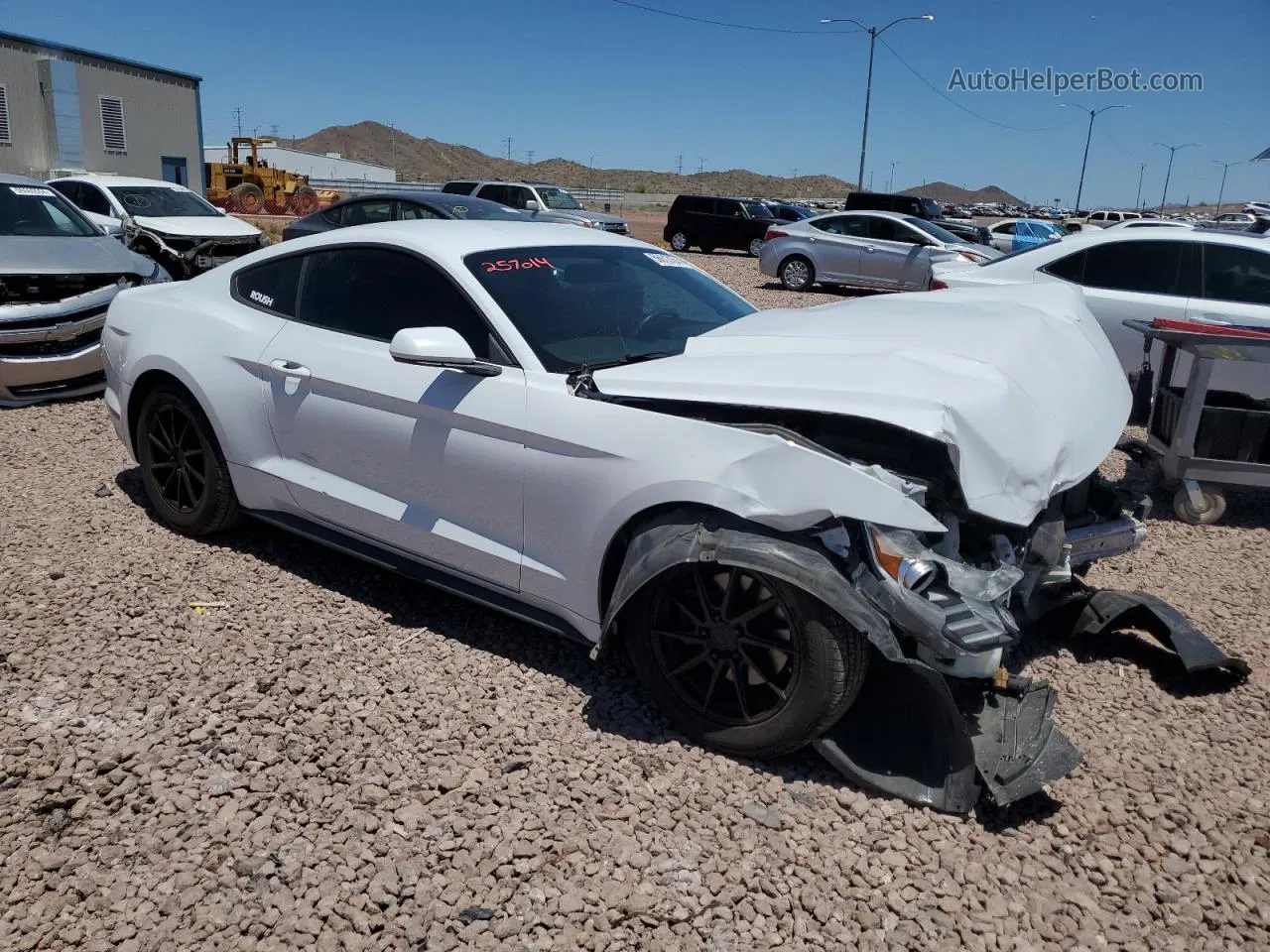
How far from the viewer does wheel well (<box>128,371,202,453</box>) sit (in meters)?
4.64

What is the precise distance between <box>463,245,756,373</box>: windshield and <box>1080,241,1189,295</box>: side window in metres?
4.60

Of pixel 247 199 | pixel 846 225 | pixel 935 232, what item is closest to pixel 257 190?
pixel 247 199

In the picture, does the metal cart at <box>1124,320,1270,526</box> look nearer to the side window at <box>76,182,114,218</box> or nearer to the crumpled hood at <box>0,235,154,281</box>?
the crumpled hood at <box>0,235,154,281</box>

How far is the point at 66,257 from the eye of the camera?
7.98m

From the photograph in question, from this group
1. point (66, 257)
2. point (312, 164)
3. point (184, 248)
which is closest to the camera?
point (66, 257)

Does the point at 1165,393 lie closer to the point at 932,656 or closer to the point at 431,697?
the point at 932,656

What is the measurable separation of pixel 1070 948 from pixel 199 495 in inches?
162

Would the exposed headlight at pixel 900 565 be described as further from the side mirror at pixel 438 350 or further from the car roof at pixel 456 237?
the car roof at pixel 456 237

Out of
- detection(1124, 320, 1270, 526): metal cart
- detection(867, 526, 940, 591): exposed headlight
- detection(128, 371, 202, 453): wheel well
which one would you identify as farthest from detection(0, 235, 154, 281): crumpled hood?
detection(1124, 320, 1270, 526): metal cart

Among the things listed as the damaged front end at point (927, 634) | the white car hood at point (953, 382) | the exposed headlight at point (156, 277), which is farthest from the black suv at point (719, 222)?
the damaged front end at point (927, 634)

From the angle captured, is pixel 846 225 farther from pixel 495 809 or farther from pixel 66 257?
pixel 495 809

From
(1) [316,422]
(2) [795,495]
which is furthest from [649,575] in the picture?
(1) [316,422]

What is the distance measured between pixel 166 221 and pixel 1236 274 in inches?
496

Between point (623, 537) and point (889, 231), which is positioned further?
point (889, 231)
